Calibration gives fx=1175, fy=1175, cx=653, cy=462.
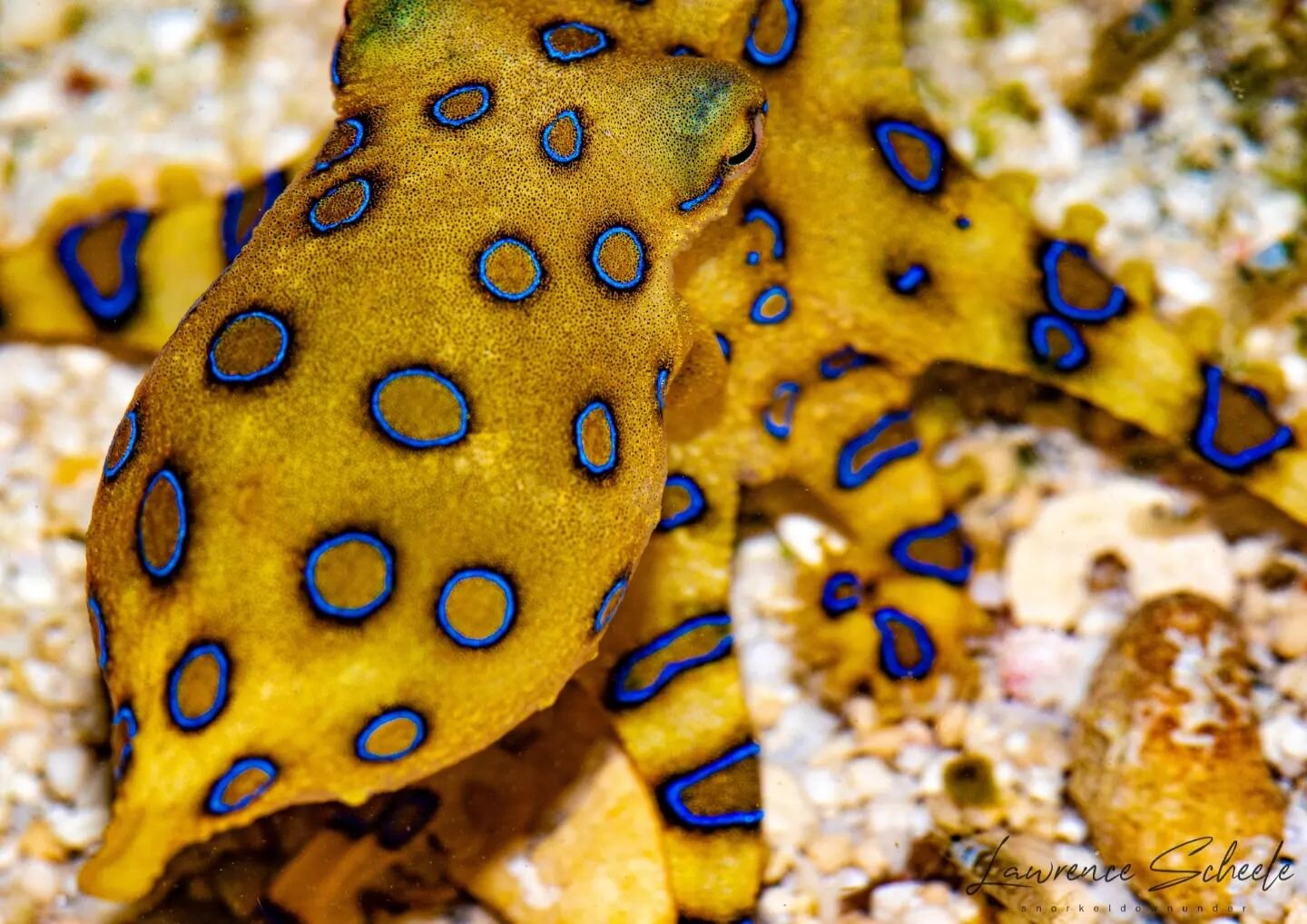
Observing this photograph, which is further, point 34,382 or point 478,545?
point 34,382

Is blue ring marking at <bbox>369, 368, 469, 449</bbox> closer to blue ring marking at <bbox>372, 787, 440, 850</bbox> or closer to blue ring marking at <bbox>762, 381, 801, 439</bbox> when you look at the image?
blue ring marking at <bbox>762, 381, 801, 439</bbox>

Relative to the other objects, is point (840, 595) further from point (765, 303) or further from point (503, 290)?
point (503, 290)

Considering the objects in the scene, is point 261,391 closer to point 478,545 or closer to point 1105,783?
point 478,545

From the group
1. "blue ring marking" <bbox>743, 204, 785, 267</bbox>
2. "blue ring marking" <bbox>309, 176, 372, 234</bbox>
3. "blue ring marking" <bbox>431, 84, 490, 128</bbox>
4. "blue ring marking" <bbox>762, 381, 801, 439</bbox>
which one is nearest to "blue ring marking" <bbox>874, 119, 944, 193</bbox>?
"blue ring marking" <bbox>743, 204, 785, 267</bbox>

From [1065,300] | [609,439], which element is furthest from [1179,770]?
[609,439]

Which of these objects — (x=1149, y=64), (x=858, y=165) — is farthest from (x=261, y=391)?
(x=1149, y=64)

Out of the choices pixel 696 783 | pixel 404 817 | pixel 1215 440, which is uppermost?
pixel 1215 440

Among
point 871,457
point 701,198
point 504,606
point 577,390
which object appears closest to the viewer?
point 504,606
